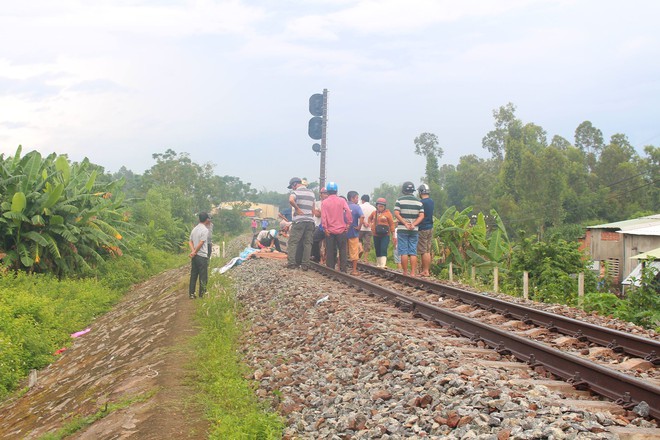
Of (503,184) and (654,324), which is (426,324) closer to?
(654,324)

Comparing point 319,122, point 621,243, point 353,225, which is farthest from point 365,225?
point 621,243

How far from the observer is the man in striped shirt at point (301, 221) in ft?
44.7

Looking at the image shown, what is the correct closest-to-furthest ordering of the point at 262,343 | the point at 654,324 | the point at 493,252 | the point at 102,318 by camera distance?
the point at 262,343 < the point at 654,324 < the point at 102,318 < the point at 493,252

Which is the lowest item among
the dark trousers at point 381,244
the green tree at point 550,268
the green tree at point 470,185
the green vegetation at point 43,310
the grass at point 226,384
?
the green vegetation at point 43,310

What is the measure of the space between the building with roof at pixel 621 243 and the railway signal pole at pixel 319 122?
15719 mm

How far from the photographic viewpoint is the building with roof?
30594 mm

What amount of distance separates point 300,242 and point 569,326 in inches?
311

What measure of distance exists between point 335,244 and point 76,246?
825 centimetres

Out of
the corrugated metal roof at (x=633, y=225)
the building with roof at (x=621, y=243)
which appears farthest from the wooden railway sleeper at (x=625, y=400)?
the corrugated metal roof at (x=633, y=225)

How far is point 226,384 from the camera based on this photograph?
6.64 meters

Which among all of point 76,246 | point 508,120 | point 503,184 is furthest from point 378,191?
point 76,246

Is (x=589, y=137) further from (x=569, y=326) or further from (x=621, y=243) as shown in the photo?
(x=569, y=326)

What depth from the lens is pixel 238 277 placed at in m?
14.9

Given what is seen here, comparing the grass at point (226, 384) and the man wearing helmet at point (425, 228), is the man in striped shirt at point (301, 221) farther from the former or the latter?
the grass at point (226, 384)
